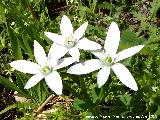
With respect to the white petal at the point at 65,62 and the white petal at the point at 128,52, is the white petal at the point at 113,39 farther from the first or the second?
the white petal at the point at 65,62

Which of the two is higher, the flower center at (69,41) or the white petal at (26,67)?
the flower center at (69,41)

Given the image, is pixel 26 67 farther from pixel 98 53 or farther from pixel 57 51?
pixel 98 53

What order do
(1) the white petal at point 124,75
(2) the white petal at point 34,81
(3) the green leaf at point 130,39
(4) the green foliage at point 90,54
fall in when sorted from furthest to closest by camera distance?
1. (3) the green leaf at point 130,39
2. (4) the green foliage at point 90,54
3. (2) the white petal at point 34,81
4. (1) the white petal at point 124,75

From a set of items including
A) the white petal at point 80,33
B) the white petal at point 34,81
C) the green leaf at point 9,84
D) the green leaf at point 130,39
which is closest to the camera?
the white petal at point 34,81

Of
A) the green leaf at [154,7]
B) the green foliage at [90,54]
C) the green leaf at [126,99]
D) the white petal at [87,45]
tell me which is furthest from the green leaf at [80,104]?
the green leaf at [154,7]

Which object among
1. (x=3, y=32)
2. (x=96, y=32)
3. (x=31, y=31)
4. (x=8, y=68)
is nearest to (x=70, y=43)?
(x=31, y=31)

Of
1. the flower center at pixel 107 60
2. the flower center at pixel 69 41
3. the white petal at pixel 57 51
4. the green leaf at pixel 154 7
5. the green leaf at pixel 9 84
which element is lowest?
the green leaf at pixel 9 84

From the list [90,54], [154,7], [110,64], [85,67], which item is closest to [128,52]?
[110,64]
